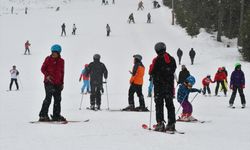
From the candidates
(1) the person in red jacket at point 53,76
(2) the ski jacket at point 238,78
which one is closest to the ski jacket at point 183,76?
(2) the ski jacket at point 238,78

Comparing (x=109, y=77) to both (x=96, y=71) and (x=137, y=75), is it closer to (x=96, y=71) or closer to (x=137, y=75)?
(x=96, y=71)

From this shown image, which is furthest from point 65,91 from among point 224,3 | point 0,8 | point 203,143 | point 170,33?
point 0,8

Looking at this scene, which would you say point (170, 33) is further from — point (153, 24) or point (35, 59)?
point (35, 59)

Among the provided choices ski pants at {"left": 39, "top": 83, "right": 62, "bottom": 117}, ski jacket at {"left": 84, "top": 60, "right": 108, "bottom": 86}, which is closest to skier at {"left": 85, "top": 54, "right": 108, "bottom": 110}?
ski jacket at {"left": 84, "top": 60, "right": 108, "bottom": 86}

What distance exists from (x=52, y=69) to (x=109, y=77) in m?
20.7

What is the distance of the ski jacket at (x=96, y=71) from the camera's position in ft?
50.9

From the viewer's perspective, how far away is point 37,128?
10.3 m

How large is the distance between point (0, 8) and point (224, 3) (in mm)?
50027

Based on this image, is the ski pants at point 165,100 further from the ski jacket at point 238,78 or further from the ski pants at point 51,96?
the ski jacket at point 238,78

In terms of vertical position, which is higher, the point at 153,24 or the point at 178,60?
the point at 153,24

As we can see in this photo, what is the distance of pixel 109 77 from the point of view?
105ft

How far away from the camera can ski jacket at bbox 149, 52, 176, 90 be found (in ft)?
32.3

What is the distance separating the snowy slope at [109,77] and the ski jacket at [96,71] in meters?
Result: 1.00

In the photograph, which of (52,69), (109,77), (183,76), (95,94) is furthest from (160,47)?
(109,77)
